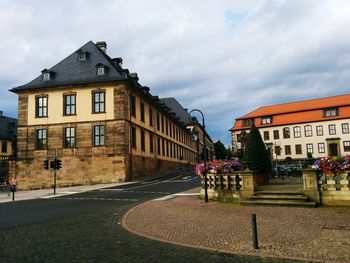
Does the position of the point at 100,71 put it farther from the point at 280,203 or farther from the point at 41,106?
the point at 280,203

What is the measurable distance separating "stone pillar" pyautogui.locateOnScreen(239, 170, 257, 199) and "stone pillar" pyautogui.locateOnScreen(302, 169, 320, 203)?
222cm

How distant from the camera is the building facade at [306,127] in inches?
2269

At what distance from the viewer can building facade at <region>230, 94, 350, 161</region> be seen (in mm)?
57625

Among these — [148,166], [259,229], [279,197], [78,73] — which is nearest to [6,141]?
[78,73]

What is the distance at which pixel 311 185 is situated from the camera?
43.2 feet

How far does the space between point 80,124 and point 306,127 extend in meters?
42.8

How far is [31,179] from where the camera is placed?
36.9 meters

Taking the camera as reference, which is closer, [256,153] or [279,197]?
[279,197]

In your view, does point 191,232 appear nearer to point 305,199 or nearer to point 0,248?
point 0,248

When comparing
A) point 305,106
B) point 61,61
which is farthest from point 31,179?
point 305,106

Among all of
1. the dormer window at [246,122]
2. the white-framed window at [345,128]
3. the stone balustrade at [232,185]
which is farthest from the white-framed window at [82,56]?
the white-framed window at [345,128]

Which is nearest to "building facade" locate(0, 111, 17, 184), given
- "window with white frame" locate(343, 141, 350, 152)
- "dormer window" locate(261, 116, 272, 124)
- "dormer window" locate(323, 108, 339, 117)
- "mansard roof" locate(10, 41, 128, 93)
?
"mansard roof" locate(10, 41, 128, 93)

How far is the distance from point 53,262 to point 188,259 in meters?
2.67

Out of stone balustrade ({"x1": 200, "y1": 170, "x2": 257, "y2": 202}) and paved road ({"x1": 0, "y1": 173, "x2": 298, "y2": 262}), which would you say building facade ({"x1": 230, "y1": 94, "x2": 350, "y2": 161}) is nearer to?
stone balustrade ({"x1": 200, "y1": 170, "x2": 257, "y2": 202})
